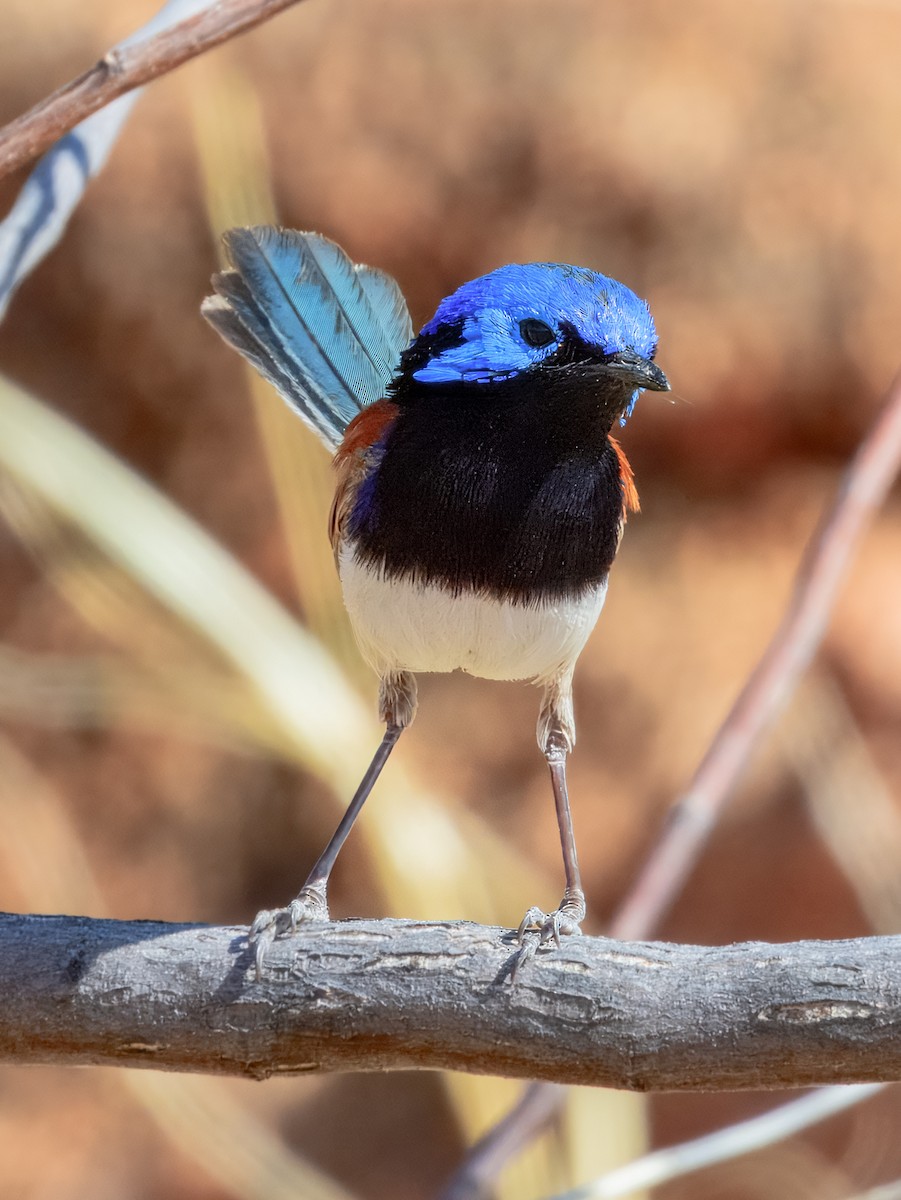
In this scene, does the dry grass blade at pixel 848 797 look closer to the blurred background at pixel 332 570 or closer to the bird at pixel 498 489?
the blurred background at pixel 332 570

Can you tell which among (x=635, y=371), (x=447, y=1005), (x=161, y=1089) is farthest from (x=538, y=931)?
(x=161, y=1089)

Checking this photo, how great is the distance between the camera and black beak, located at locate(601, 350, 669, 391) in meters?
1.98

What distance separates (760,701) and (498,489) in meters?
0.56

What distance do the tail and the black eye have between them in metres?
0.60

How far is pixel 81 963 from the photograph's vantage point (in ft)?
6.42

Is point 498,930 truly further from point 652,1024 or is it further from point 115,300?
point 115,300

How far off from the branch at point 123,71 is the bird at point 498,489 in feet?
1.97

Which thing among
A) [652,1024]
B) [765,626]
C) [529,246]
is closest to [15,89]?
[529,246]

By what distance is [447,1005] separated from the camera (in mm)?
1841

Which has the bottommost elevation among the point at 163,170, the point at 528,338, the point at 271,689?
the point at 528,338

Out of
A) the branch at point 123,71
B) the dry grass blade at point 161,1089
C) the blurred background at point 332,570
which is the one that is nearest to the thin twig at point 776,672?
the branch at point 123,71

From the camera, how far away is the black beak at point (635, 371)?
1979 millimetres

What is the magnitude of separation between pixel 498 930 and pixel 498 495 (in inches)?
27.4

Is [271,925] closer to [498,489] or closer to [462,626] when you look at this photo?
[462,626]
